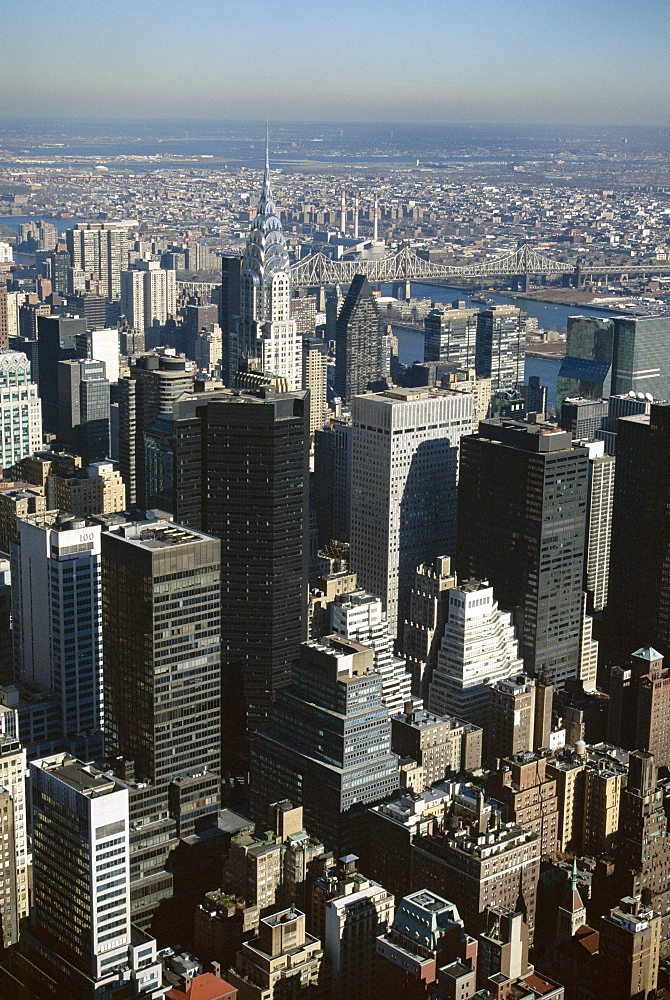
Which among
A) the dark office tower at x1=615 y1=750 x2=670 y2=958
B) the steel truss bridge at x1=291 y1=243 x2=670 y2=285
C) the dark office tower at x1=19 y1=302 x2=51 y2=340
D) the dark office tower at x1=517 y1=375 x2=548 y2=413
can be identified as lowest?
the dark office tower at x1=615 y1=750 x2=670 y2=958

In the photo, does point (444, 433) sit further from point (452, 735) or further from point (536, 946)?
point (536, 946)

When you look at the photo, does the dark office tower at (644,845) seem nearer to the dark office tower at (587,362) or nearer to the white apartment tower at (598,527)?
the white apartment tower at (598,527)

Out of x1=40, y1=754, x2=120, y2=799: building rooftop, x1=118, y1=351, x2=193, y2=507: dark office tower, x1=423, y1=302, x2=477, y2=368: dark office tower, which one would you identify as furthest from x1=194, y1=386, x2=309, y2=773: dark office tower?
x1=423, y1=302, x2=477, y2=368: dark office tower

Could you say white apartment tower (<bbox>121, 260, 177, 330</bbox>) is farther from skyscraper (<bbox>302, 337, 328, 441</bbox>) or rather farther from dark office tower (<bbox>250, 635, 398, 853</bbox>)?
dark office tower (<bbox>250, 635, 398, 853</bbox>)

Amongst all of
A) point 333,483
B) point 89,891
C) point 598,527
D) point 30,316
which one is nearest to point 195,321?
point 30,316

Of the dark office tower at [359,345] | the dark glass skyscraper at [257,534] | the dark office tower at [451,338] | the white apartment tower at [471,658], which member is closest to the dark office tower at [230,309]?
the dark office tower at [359,345]

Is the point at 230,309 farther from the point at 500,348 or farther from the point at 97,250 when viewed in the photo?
the point at 97,250

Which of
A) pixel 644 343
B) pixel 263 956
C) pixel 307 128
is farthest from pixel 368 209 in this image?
pixel 263 956
